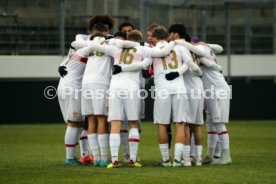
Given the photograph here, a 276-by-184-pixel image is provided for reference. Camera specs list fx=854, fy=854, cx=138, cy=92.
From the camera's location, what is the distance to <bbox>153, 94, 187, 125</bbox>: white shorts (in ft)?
45.1

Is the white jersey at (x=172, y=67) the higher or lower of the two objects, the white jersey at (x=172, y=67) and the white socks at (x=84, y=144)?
the higher

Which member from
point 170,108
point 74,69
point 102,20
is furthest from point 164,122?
point 102,20

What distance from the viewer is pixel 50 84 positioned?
2684 cm

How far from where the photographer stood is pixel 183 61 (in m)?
13.8

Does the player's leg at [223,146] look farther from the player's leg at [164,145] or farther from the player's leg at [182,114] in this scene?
the player's leg at [164,145]

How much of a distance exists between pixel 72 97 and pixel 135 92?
4.07 feet

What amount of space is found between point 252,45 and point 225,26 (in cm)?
161

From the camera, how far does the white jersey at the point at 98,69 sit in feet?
45.8

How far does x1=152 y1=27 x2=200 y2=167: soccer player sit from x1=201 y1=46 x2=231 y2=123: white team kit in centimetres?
82

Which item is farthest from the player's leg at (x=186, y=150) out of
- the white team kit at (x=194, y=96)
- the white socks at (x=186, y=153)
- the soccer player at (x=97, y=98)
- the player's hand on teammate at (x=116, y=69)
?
the player's hand on teammate at (x=116, y=69)

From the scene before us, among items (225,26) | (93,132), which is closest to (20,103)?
(225,26)

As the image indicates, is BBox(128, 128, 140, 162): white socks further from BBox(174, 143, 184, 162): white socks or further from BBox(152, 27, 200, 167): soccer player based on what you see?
BBox(174, 143, 184, 162): white socks

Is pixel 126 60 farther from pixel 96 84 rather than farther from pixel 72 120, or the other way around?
pixel 72 120

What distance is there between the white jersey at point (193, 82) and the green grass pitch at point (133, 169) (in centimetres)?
130
